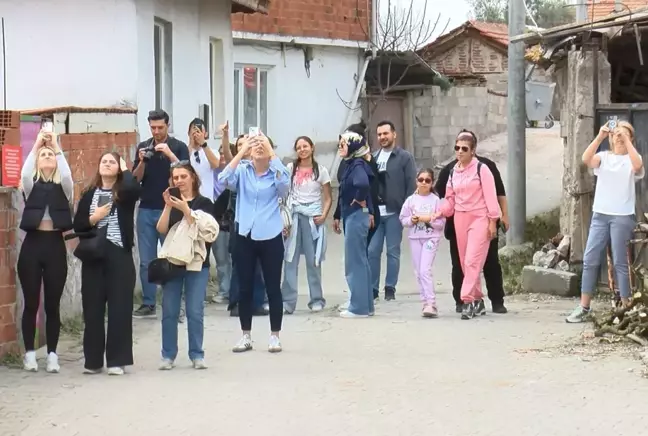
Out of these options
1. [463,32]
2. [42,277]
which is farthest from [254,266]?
[463,32]

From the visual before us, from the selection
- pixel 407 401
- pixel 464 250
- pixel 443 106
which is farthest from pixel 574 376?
pixel 443 106

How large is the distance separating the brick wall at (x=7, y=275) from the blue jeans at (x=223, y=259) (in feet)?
10.8

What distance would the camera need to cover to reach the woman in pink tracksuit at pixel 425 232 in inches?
415

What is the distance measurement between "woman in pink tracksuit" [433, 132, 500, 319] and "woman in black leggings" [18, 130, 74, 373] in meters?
3.88

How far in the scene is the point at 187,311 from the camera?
809 cm

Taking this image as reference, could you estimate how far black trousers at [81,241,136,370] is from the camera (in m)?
7.89

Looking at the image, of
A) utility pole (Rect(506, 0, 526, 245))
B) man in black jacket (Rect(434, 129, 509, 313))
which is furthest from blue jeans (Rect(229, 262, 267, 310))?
utility pole (Rect(506, 0, 526, 245))

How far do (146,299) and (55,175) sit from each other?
2747 millimetres

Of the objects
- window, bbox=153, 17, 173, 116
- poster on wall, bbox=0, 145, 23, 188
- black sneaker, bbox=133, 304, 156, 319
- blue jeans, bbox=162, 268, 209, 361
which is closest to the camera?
blue jeans, bbox=162, 268, 209, 361

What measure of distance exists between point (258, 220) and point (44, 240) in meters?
1.61

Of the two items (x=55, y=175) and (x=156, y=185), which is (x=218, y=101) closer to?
(x=156, y=185)

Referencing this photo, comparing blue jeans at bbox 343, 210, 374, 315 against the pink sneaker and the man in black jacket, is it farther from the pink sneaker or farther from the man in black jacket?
the man in black jacket

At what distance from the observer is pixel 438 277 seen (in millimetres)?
14750

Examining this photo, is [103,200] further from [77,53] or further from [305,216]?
[77,53]
